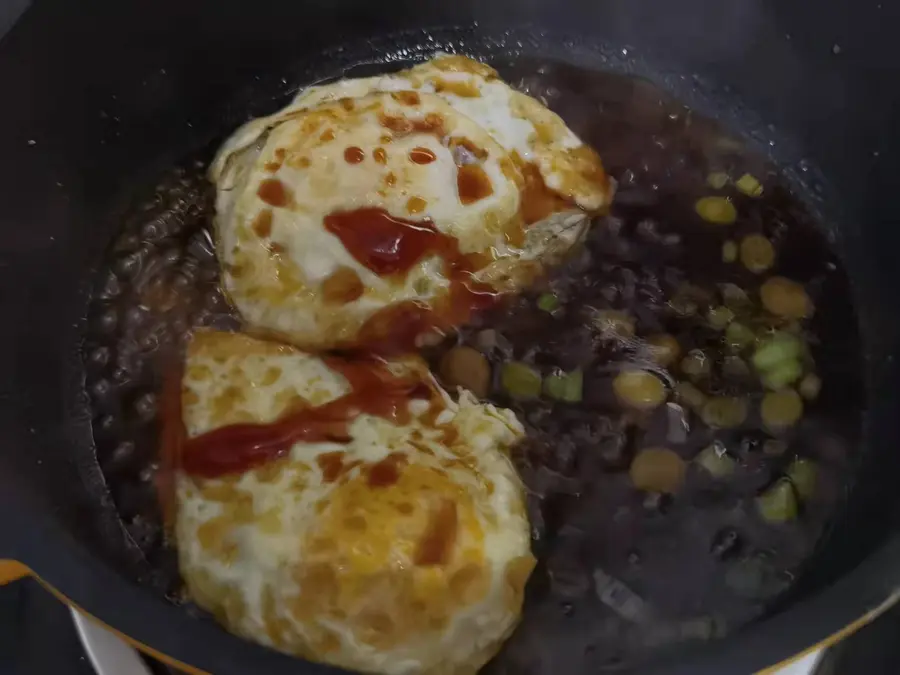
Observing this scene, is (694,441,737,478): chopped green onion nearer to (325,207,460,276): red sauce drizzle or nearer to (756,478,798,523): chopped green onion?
(756,478,798,523): chopped green onion

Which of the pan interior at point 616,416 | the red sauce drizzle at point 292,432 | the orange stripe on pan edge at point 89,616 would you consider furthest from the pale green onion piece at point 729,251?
the orange stripe on pan edge at point 89,616

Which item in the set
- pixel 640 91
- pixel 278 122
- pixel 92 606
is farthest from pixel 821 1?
pixel 92 606

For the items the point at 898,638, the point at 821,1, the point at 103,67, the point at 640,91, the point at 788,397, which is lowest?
the point at 898,638

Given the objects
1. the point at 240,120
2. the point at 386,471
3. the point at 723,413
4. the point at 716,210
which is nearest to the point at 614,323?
the point at 723,413

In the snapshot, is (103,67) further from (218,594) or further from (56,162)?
(218,594)

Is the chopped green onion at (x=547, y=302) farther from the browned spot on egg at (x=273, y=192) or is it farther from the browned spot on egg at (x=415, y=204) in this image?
the browned spot on egg at (x=273, y=192)

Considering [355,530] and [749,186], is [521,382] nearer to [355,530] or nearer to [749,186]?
[355,530]

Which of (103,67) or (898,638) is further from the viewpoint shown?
(103,67)
